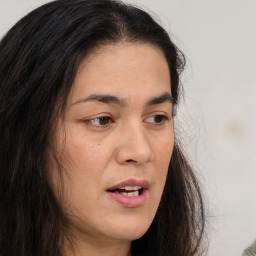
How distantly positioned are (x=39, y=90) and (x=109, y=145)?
0.19 meters

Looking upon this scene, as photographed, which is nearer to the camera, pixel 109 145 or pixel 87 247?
pixel 109 145

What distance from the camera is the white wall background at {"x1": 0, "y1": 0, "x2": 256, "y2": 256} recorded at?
7.66 ft

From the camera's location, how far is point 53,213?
1494 mm

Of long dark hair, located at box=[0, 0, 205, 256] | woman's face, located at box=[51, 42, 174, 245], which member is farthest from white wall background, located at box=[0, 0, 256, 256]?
woman's face, located at box=[51, 42, 174, 245]

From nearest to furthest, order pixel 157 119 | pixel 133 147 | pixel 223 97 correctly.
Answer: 1. pixel 133 147
2. pixel 157 119
3. pixel 223 97

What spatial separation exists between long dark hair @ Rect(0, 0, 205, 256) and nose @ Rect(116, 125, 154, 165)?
0.49 ft

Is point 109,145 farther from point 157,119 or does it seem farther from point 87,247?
point 87,247

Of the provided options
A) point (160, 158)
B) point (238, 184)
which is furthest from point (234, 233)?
point (160, 158)

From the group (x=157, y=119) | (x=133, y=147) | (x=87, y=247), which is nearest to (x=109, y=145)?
(x=133, y=147)

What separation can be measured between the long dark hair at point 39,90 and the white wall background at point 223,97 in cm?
77

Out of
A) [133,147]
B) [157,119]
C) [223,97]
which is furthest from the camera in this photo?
[223,97]

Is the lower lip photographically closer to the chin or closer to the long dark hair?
the chin

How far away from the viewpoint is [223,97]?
2.35 m

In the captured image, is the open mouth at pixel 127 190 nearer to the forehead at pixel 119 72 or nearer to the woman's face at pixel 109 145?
the woman's face at pixel 109 145
